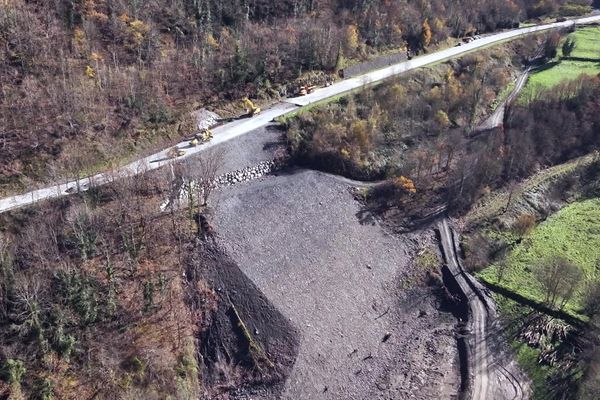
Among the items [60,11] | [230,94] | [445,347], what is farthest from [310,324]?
[60,11]

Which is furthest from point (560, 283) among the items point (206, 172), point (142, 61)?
point (142, 61)

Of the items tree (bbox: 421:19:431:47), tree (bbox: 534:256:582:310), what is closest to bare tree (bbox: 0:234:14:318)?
tree (bbox: 534:256:582:310)

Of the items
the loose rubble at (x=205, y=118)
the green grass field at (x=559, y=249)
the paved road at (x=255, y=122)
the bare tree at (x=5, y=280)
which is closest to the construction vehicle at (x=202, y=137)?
the paved road at (x=255, y=122)

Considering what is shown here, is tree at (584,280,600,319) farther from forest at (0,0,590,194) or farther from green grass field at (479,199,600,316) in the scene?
forest at (0,0,590,194)

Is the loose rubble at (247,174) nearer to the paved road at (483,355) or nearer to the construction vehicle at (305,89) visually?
the construction vehicle at (305,89)

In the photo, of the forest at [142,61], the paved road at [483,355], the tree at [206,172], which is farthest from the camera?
the forest at [142,61]

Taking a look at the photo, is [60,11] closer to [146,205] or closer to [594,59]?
[146,205]
